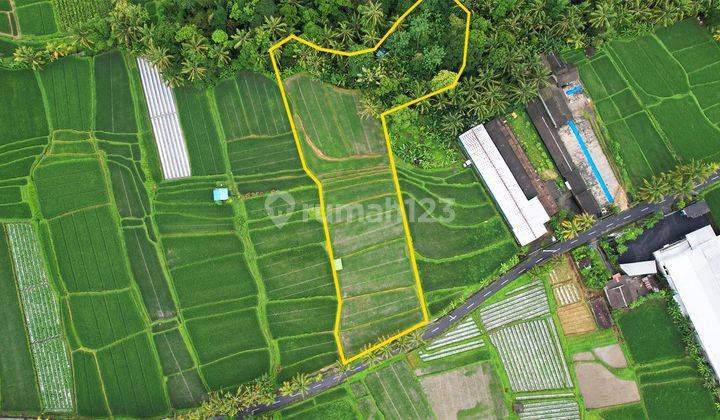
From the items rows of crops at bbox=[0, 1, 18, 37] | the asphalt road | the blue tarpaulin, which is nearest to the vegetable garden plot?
the blue tarpaulin

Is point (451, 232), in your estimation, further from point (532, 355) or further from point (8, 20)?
point (8, 20)

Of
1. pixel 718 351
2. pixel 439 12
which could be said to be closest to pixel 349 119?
pixel 439 12

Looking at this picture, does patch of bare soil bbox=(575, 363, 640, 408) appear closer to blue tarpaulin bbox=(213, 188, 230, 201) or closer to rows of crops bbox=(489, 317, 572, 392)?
rows of crops bbox=(489, 317, 572, 392)

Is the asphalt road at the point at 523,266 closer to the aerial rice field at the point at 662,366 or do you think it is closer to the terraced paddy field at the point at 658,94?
the terraced paddy field at the point at 658,94

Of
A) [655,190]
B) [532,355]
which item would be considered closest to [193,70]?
[532,355]

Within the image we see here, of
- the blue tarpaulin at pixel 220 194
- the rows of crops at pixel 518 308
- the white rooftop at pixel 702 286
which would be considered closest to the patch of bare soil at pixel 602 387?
the rows of crops at pixel 518 308
